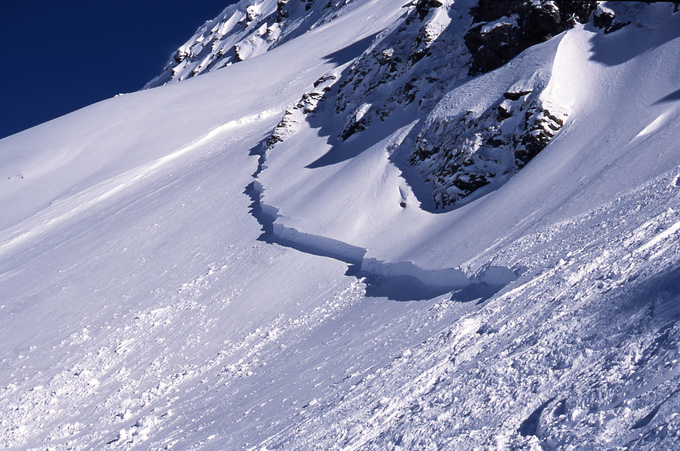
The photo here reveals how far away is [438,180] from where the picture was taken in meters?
12.7

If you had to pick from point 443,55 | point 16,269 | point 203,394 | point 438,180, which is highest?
point 443,55

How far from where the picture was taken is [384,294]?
10148 mm

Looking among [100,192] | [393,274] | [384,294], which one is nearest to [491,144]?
[393,274]

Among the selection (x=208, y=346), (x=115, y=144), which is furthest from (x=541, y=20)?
(x=115, y=144)

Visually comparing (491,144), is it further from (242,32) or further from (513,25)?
(242,32)

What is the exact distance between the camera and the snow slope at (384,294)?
5.46 metres

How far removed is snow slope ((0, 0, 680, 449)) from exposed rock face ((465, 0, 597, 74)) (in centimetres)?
59

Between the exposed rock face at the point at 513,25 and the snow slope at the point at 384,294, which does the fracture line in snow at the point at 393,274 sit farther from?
the exposed rock face at the point at 513,25

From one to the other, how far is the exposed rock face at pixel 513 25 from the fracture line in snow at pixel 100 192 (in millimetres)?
12306

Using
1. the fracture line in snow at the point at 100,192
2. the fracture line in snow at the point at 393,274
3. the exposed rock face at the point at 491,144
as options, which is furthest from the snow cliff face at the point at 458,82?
the fracture line in snow at the point at 100,192

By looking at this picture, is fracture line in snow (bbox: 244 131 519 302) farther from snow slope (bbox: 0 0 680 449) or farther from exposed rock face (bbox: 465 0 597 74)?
exposed rock face (bbox: 465 0 597 74)

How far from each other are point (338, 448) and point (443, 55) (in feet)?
45.7

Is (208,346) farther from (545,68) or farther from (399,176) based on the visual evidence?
(545,68)

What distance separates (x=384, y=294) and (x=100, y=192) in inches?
644
